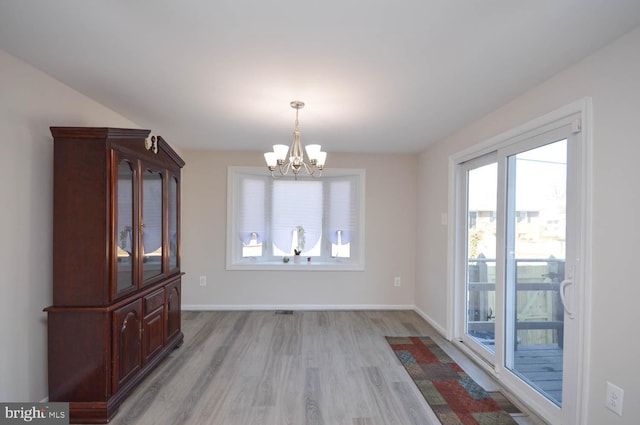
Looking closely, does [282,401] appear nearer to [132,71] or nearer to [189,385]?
[189,385]

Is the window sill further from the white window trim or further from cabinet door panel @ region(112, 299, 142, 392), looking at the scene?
cabinet door panel @ region(112, 299, 142, 392)

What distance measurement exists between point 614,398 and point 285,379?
219cm

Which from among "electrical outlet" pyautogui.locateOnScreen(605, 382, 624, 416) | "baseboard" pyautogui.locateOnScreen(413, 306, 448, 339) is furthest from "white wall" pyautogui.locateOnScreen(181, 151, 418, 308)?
"electrical outlet" pyautogui.locateOnScreen(605, 382, 624, 416)

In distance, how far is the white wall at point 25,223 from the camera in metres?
1.86

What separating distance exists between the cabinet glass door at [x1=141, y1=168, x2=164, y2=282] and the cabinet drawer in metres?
0.16

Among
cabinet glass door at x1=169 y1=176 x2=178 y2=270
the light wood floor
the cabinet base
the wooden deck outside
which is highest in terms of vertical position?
cabinet glass door at x1=169 y1=176 x2=178 y2=270

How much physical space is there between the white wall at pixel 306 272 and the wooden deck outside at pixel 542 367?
2231mm

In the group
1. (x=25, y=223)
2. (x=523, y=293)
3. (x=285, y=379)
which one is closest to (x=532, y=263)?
(x=523, y=293)

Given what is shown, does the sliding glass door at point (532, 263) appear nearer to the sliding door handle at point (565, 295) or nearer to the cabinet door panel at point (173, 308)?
the sliding door handle at point (565, 295)

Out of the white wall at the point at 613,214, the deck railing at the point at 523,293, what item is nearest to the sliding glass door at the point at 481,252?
the deck railing at the point at 523,293

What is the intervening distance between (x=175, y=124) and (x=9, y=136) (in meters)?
1.50

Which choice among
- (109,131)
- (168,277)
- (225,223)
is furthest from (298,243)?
(109,131)

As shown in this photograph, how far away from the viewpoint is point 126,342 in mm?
2268

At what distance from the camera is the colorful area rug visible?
2.12 meters
